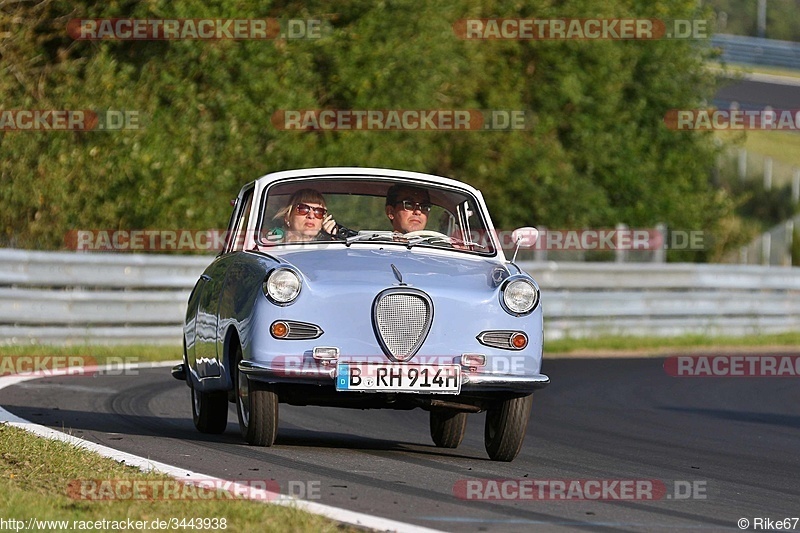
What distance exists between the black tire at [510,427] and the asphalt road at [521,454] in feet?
0.29

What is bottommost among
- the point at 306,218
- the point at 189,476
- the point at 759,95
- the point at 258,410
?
the point at 189,476

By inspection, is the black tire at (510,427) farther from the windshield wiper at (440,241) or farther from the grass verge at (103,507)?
the grass verge at (103,507)

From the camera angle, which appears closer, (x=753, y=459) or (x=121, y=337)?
(x=753, y=459)

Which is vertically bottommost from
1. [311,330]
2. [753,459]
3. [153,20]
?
[753,459]

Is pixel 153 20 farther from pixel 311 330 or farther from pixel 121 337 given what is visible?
pixel 311 330

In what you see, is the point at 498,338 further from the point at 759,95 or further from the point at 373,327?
the point at 759,95

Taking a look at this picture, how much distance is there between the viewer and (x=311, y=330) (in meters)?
7.85

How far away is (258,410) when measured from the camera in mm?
8023

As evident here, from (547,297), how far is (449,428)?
37.9 ft

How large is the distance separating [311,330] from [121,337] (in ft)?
31.0

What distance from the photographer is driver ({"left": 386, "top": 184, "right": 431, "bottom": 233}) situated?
923cm

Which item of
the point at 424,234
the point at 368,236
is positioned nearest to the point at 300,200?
the point at 368,236

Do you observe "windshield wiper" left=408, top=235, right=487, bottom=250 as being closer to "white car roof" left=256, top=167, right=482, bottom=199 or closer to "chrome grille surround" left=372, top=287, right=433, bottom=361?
"white car roof" left=256, top=167, right=482, bottom=199

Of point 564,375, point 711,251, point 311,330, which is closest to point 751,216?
point 711,251
